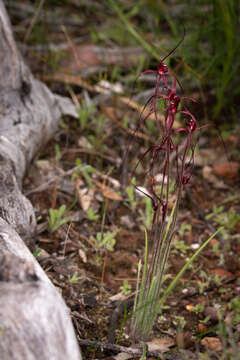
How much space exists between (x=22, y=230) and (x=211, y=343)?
0.93 metres

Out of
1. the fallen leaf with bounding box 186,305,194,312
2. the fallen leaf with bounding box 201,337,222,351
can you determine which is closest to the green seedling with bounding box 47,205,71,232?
the fallen leaf with bounding box 186,305,194,312

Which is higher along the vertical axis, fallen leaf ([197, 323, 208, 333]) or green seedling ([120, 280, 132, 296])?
green seedling ([120, 280, 132, 296])

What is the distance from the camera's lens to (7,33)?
2.37 m

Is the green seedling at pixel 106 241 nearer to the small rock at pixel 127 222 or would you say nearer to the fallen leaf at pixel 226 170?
the small rock at pixel 127 222

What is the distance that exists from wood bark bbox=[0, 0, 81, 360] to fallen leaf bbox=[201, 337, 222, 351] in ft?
2.42

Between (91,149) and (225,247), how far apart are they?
1.07 metres

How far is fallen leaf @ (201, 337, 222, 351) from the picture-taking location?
5.63 feet

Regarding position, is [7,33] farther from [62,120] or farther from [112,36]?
[112,36]

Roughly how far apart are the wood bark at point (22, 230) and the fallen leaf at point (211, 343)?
29.0 inches

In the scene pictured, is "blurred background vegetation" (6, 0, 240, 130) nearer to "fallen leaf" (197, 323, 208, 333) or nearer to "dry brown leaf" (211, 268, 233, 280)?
"dry brown leaf" (211, 268, 233, 280)

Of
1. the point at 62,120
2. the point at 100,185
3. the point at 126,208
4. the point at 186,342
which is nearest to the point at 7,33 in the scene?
the point at 62,120

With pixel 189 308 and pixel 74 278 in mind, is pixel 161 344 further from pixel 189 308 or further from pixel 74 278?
pixel 74 278

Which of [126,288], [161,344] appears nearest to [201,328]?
[161,344]

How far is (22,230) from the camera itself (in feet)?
6.12
